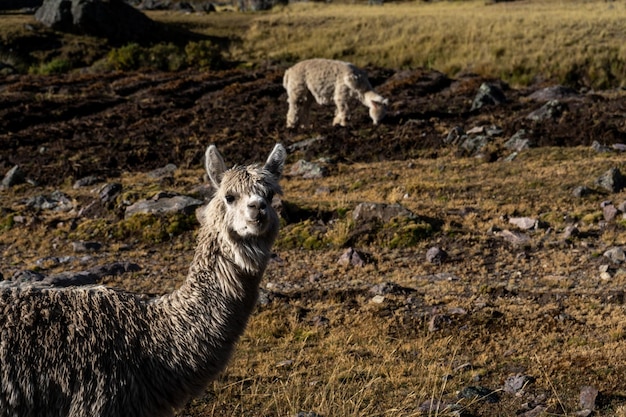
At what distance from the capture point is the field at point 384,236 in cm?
766

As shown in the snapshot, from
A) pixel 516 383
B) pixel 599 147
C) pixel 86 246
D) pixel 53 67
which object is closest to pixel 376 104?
pixel 599 147

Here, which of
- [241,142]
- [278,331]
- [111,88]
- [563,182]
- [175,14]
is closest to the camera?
[278,331]

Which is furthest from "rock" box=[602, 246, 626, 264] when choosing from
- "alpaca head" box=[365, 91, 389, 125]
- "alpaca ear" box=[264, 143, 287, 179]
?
"alpaca head" box=[365, 91, 389, 125]

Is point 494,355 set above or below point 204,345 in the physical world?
below

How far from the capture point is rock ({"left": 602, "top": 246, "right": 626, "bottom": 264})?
1143cm

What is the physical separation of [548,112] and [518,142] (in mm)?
4207

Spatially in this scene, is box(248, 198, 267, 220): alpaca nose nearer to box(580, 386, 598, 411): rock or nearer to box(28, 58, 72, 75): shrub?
box(580, 386, 598, 411): rock

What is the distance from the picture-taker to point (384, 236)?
43.5ft

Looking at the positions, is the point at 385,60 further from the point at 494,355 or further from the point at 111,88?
the point at 494,355

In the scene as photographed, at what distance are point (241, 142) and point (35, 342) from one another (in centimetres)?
1885

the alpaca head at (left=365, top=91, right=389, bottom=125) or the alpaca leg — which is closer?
the alpaca head at (left=365, top=91, right=389, bottom=125)

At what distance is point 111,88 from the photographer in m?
36.2

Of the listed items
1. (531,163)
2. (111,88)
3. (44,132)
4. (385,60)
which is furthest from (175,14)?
(531,163)

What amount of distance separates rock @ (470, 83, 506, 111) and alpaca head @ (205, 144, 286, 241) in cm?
2234
